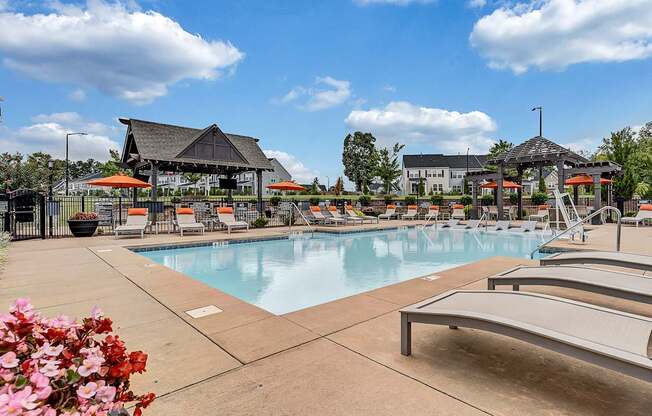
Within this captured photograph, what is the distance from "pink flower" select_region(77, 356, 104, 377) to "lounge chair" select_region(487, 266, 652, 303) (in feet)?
11.2

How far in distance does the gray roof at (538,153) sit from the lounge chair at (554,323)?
16.8 metres

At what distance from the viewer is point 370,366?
2.44 metres

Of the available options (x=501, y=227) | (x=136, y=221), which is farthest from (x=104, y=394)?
(x=501, y=227)

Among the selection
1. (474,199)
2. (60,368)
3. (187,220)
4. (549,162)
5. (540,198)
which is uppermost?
(549,162)

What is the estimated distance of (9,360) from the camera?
1025 mm

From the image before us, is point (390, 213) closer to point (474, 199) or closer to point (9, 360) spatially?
point (474, 199)

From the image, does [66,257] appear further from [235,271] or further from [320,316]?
[320,316]

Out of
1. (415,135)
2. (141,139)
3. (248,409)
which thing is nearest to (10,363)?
(248,409)

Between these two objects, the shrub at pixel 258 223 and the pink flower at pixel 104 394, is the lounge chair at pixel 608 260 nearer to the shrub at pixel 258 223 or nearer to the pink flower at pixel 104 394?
the pink flower at pixel 104 394

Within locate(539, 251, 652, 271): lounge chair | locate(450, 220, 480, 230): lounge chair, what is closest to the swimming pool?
locate(450, 220, 480, 230): lounge chair

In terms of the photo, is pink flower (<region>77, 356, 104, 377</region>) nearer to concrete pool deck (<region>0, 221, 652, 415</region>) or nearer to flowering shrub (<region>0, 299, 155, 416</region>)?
flowering shrub (<region>0, 299, 155, 416</region>)

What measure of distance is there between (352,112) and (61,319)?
129ft

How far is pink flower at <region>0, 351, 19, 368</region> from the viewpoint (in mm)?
1007

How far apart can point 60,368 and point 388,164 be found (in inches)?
1614
